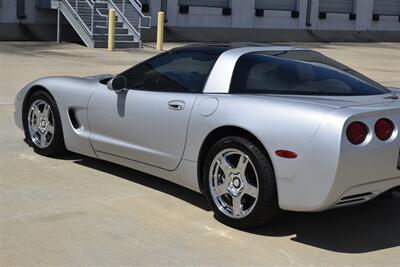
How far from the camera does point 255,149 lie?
436 centimetres

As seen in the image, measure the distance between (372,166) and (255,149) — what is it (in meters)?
0.78

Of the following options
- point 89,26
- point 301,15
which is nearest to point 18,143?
point 89,26

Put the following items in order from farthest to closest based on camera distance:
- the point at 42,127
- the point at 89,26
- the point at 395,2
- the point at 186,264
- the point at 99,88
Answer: the point at 395,2, the point at 89,26, the point at 42,127, the point at 99,88, the point at 186,264

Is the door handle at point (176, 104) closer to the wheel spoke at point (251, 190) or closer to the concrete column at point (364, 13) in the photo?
the wheel spoke at point (251, 190)

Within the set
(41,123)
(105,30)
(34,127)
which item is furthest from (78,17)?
(41,123)

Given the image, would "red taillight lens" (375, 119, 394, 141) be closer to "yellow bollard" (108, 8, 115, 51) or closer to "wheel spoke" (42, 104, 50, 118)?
"wheel spoke" (42, 104, 50, 118)

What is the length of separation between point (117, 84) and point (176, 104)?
73 cm

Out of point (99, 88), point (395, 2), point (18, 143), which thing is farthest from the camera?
point (395, 2)

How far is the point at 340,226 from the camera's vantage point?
4750mm

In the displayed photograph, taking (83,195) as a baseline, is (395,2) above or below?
above

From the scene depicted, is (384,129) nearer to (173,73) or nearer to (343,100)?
(343,100)

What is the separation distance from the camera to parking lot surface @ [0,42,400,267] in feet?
13.1

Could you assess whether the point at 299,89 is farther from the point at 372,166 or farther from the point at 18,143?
the point at 18,143

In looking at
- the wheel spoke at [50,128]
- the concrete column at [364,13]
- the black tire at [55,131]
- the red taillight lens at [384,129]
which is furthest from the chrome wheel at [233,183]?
the concrete column at [364,13]
